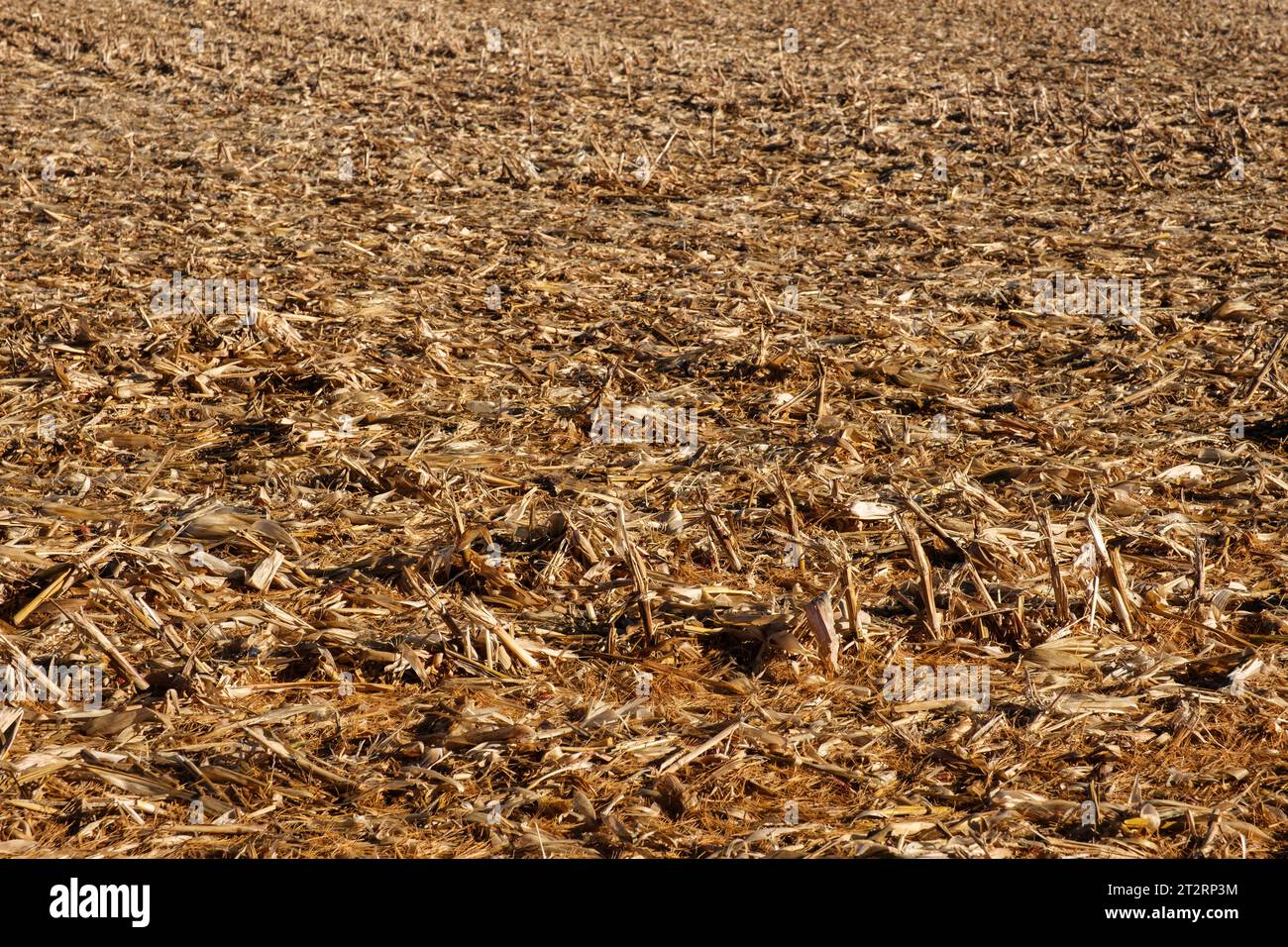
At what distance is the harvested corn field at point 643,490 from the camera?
14.1 ft

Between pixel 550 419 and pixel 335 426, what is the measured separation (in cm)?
126

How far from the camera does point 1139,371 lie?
7.98 m

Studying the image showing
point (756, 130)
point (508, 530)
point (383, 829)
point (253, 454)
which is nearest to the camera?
point (383, 829)

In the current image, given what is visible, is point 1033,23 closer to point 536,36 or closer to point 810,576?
point 536,36

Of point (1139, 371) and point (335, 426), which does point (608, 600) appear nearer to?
point (335, 426)

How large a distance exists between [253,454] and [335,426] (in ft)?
1.73

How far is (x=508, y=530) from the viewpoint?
589 centimetres

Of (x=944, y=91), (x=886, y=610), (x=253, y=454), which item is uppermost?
(x=944, y=91)

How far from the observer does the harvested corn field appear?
429cm

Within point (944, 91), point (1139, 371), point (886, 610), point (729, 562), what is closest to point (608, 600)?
point (729, 562)

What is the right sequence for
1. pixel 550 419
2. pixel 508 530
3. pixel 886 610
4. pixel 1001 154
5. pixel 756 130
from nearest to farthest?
pixel 886 610, pixel 508 530, pixel 550 419, pixel 1001 154, pixel 756 130

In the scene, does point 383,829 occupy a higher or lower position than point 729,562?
lower

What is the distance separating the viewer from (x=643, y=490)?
6.39 metres

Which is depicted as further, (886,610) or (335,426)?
(335,426)
